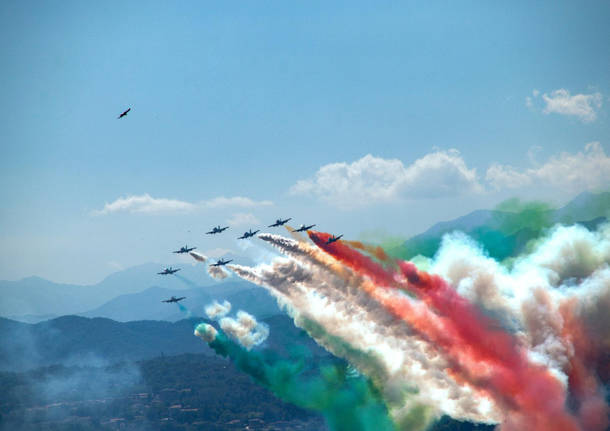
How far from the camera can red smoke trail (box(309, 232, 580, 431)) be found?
103500 mm

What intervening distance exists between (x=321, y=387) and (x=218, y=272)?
1512 inches

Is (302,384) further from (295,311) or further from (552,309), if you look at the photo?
(552,309)

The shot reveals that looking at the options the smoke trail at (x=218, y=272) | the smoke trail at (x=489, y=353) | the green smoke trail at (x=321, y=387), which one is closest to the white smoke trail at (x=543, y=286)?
the smoke trail at (x=489, y=353)

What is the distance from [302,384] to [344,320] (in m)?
28.4

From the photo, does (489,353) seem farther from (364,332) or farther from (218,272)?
(218,272)

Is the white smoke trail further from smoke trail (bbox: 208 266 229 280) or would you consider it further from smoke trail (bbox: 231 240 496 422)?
smoke trail (bbox: 208 266 229 280)

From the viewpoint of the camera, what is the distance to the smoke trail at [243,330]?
137750 millimetres

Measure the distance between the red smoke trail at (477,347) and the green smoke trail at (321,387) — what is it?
1173 inches

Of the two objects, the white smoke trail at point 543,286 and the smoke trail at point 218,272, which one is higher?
the white smoke trail at point 543,286

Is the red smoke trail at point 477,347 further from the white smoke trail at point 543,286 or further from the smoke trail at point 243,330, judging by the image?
the smoke trail at point 243,330

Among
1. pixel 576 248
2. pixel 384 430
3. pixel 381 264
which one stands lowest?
pixel 384 430

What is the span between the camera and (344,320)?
12800 cm

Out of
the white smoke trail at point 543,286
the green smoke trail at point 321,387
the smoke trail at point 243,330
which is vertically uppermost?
the white smoke trail at point 543,286

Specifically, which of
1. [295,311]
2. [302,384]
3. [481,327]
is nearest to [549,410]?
[481,327]
